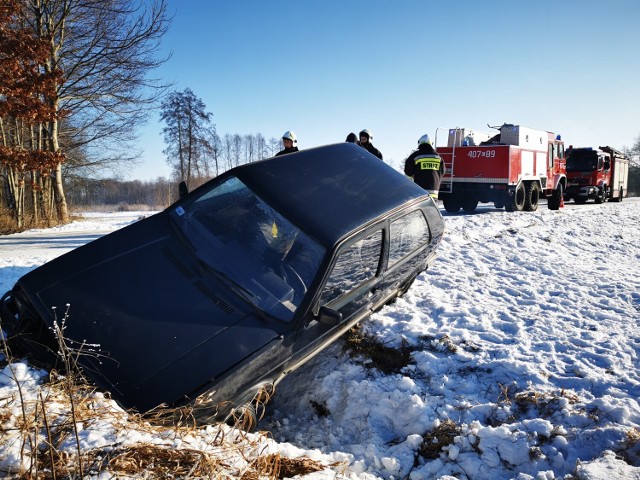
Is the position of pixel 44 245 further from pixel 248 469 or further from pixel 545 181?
pixel 545 181

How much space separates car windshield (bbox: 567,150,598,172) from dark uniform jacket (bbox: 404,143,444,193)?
13.8 meters

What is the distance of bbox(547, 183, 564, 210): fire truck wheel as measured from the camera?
14359mm

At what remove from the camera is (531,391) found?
10.2 feet

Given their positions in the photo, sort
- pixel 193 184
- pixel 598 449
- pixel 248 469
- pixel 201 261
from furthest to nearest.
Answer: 1. pixel 193 184
2. pixel 201 261
3. pixel 598 449
4. pixel 248 469

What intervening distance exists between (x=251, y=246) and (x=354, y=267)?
0.84 meters

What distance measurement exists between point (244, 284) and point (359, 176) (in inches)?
64.4

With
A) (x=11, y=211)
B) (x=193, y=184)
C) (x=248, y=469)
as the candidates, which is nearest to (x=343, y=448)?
(x=248, y=469)

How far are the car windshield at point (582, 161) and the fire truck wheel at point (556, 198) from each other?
6.17m

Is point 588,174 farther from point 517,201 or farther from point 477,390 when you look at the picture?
point 477,390

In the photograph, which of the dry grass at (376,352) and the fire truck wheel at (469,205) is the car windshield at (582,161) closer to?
the fire truck wheel at (469,205)

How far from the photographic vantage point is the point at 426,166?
29.8ft

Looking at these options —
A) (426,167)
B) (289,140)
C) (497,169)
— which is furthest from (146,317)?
(497,169)

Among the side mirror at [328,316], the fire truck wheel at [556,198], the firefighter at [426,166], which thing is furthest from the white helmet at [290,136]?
the fire truck wheel at [556,198]

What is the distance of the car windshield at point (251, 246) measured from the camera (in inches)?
116
